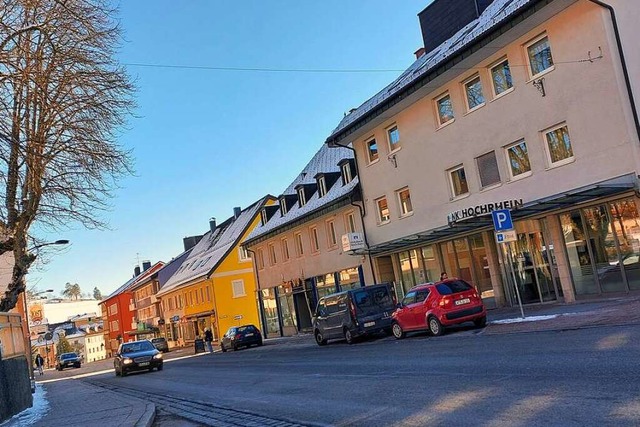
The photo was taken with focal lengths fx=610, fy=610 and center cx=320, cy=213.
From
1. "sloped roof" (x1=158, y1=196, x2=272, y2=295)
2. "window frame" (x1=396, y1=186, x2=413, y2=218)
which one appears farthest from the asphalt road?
"sloped roof" (x1=158, y1=196, x2=272, y2=295)

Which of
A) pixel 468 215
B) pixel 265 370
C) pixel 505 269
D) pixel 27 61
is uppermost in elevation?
pixel 27 61

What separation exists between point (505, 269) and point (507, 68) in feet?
24.0

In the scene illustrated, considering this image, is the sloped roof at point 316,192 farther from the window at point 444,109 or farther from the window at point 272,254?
the window at point 444,109

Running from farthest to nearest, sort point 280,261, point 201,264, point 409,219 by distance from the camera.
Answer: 1. point 201,264
2. point 280,261
3. point 409,219

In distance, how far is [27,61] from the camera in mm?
13789

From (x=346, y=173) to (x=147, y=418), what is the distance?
77.7 ft

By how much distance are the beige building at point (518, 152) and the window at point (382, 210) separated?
100 mm

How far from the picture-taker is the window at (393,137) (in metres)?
27.4

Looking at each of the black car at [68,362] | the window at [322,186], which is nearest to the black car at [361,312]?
the window at [322,186]

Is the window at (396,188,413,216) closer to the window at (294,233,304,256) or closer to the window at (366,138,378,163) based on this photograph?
the window at (366,138,378,163)

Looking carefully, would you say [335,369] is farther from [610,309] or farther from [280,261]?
[280,261]

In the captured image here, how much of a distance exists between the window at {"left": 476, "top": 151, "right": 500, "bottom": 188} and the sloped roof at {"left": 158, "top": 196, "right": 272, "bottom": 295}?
30564 mm

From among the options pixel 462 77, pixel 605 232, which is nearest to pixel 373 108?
pixel 462 77

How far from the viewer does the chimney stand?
26203mm
